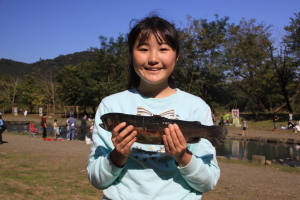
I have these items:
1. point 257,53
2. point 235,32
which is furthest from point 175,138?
point 235,32

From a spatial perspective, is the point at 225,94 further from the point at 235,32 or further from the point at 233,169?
the point at 233,169

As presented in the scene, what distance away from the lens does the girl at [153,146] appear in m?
2.12

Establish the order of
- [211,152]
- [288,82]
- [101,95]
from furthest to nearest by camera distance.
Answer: [101,95]
[288,82]
[211,152]

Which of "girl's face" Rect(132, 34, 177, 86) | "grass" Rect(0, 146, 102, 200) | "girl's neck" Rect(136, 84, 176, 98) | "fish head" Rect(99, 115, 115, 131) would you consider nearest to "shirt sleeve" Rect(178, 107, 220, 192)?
"girl's neck" Rect(136, 84, 176, 98)

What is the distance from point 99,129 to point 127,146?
0.45 m

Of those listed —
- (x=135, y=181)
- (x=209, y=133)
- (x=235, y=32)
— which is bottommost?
(x=135, y=181)

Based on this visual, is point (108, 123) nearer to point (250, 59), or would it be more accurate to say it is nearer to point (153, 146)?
point (153, 146)

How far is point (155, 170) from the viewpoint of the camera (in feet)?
7.43

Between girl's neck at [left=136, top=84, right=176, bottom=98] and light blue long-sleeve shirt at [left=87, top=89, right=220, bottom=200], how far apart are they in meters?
0.10

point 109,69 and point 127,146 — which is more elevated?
point 109,69

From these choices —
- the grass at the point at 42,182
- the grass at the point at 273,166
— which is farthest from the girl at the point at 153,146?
the grass at the point at 273,166

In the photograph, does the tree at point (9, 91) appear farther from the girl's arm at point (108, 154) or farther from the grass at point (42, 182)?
the girl's arm at point (108, 154)

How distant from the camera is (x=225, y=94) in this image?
6166cm

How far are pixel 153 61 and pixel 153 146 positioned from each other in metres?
0.65
